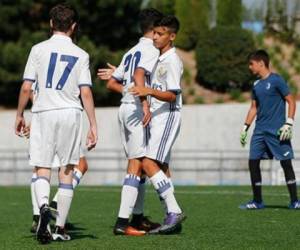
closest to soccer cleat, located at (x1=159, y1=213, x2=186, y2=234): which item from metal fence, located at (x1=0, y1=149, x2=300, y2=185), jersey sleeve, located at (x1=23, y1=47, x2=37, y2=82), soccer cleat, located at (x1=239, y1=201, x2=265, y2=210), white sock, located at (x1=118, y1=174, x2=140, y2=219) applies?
white sock, located at (x1=118, y1=174, x2=140, y2=219)

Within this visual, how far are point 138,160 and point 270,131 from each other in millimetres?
3599

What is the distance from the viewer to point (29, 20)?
119 feet

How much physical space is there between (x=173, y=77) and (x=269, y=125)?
11.9 feet

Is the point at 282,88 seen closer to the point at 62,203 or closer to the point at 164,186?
the point at 164,186

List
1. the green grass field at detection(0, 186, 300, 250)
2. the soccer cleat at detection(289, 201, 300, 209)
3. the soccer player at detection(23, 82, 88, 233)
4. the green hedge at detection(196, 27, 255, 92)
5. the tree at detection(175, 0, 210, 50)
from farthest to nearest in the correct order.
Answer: the tree at detection(175, 0, 210, 50)
the green hedge at detection(196, 27, 255, 92)
the soccer cleat at detection(289, 201, 300, 209)
the soccer player at detection(23, 82, 88, 233)
the green grass field at detection(0, 186, 300, 250)

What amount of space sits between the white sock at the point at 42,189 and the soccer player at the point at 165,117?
3.64 feet

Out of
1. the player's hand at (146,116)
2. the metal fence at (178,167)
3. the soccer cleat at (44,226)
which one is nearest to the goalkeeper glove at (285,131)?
the player's hand at (146,116)

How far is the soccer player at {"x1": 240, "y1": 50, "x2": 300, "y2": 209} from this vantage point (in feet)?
41.5

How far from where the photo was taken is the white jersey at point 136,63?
9.29 meters

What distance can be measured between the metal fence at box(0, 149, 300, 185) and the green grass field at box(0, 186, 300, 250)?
12900mm

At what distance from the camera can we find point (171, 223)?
30.6ft

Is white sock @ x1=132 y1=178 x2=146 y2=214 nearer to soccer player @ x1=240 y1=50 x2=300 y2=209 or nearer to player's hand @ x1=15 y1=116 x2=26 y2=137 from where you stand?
player's hand @ x1=15 y1=116 x2=26 y2=137

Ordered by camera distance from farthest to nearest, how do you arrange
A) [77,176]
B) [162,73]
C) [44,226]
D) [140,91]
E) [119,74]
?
[77,176] < [119,74] < [162,73] < [140,91] < [44,226]

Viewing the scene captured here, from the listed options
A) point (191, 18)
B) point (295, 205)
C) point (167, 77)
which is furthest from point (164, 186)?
point (191, 18)
